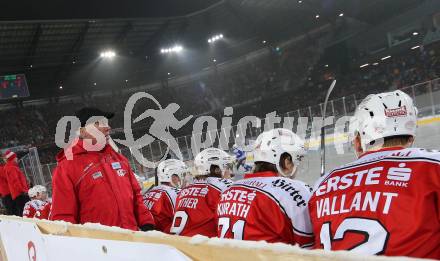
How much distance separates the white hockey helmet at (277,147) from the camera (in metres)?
2.60

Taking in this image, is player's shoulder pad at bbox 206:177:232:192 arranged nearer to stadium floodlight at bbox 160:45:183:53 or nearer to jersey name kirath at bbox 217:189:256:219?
jersey name kirath at bbox 217:189:256:219

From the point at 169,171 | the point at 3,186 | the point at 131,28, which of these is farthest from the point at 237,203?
the point at 131,28

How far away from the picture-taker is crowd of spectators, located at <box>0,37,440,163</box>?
2177 centimetres

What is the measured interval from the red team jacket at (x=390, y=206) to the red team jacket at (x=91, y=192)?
6.11 feet

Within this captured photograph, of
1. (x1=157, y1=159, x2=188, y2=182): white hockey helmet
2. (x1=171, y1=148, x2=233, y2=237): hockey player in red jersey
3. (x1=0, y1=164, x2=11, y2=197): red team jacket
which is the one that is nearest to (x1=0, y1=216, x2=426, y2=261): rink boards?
(x1=171, y1=148, x2=233, y2=237): hockey player in red jersey

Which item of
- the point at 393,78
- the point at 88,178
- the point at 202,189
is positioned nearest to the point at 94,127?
the point at 88,178

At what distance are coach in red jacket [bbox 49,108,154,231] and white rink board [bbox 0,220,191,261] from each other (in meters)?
0.33

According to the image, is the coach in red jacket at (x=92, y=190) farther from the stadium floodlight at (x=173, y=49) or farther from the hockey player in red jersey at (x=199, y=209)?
the stadium floodlight at (x=173, y=49)

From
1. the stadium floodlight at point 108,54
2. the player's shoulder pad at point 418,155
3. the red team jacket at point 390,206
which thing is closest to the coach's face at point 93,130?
the red team jacket at point 390,206

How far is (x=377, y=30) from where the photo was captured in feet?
82.2

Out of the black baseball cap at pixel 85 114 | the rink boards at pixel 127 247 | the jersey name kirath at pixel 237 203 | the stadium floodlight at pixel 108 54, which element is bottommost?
the jersey name kirath at pixel 237 203

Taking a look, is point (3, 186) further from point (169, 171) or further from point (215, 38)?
point (215, 38)

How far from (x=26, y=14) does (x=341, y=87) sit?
624 inches

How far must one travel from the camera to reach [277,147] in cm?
266
